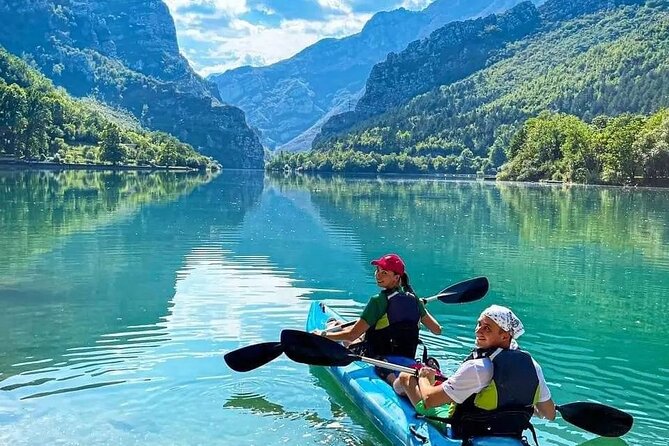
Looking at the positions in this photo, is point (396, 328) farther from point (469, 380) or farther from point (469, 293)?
point (469, 293)

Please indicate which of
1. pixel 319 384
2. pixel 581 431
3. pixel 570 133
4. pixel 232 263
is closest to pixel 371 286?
pixel 232 263

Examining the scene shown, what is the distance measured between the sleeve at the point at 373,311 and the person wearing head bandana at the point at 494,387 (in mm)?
2665

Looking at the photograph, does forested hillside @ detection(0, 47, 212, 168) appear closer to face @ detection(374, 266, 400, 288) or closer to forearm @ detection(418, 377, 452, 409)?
face @ detection(374, 266, 400, 288)

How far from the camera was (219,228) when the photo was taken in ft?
128

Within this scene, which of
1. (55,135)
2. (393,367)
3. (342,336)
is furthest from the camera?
(55,135)

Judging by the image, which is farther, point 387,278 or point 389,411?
point 387,278

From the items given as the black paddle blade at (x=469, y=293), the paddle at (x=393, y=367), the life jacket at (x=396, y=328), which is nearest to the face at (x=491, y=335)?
the paddle at (x=393, y=367)

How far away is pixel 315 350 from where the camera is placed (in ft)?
35.3

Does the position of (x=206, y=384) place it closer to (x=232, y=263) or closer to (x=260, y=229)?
(x=232, y=263)

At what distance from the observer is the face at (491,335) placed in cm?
751

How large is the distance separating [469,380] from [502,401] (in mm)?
527

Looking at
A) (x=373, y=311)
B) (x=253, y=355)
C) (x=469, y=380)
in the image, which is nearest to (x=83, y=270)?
(x=253, y=355)

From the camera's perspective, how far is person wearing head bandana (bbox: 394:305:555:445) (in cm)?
757

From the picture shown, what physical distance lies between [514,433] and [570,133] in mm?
116900
